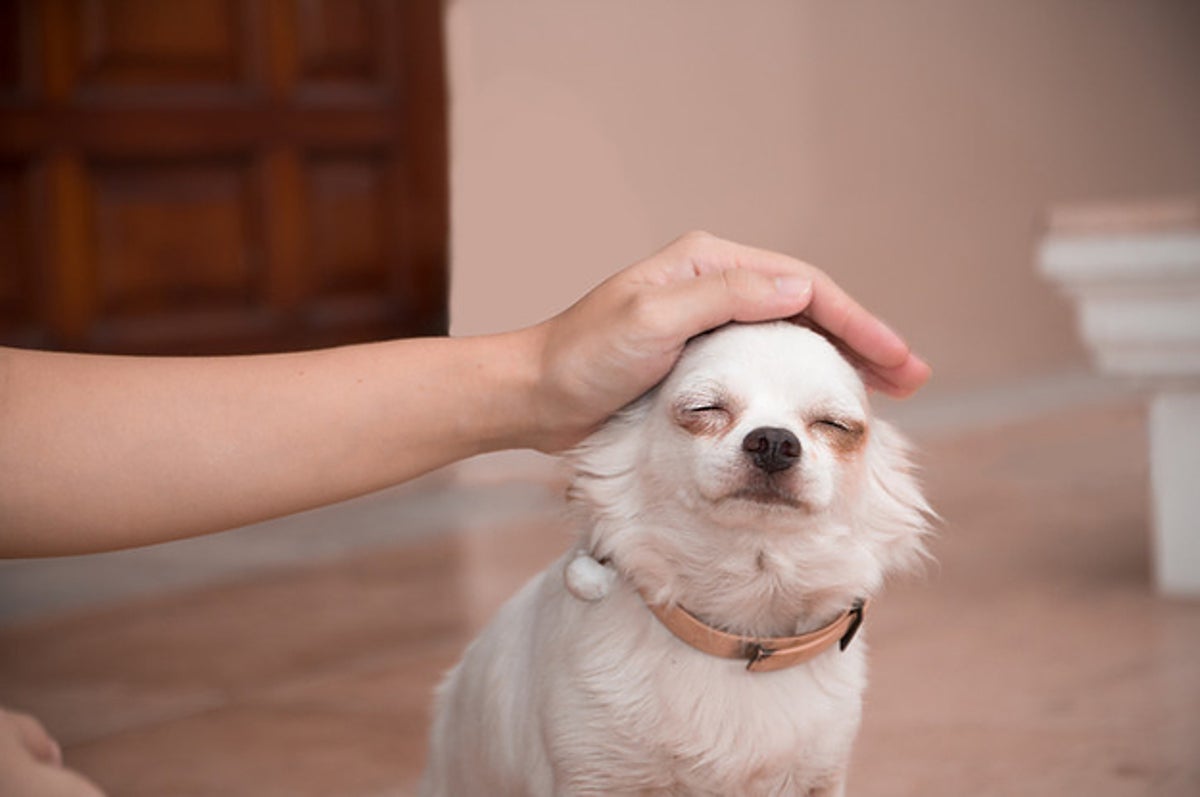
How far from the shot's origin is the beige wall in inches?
175

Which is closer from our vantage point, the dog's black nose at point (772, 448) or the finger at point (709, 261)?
the dog's black nose at point (772, 448)

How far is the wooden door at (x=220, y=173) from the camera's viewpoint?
3.80 meters

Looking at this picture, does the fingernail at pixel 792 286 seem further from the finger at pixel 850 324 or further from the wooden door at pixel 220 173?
the wooden door at pixel 220 173

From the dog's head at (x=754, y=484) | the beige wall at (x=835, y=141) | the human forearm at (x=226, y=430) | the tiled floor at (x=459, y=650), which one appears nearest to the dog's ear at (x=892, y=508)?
the dog's head at (x=754, y=484)

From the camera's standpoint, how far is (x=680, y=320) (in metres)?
1.14

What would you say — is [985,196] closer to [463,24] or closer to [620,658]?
[463,24]

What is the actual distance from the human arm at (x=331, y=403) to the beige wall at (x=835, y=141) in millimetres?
2539

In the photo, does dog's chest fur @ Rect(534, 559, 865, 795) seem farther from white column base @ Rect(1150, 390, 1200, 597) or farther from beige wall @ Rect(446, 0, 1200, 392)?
beige wall @ Rect(446, 0, 1200, 392)

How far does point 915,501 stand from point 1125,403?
169 inches

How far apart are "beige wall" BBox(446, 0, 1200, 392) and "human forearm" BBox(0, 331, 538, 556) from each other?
2.54 meters

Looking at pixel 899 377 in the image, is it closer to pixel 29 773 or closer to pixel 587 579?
pixel 587 579

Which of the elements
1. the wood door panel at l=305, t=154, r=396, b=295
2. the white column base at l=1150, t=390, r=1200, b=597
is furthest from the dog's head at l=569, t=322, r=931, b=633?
the wood door panel at l=305, t=154, r=396, b=295

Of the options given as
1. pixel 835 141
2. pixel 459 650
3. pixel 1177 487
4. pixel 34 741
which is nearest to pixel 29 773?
pixel 34 741

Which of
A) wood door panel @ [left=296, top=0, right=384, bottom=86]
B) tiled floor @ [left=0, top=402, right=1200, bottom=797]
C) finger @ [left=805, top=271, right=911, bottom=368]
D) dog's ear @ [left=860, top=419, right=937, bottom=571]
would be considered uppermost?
wood door panel @ [left=296, top=0, right=384, bottom=86]
